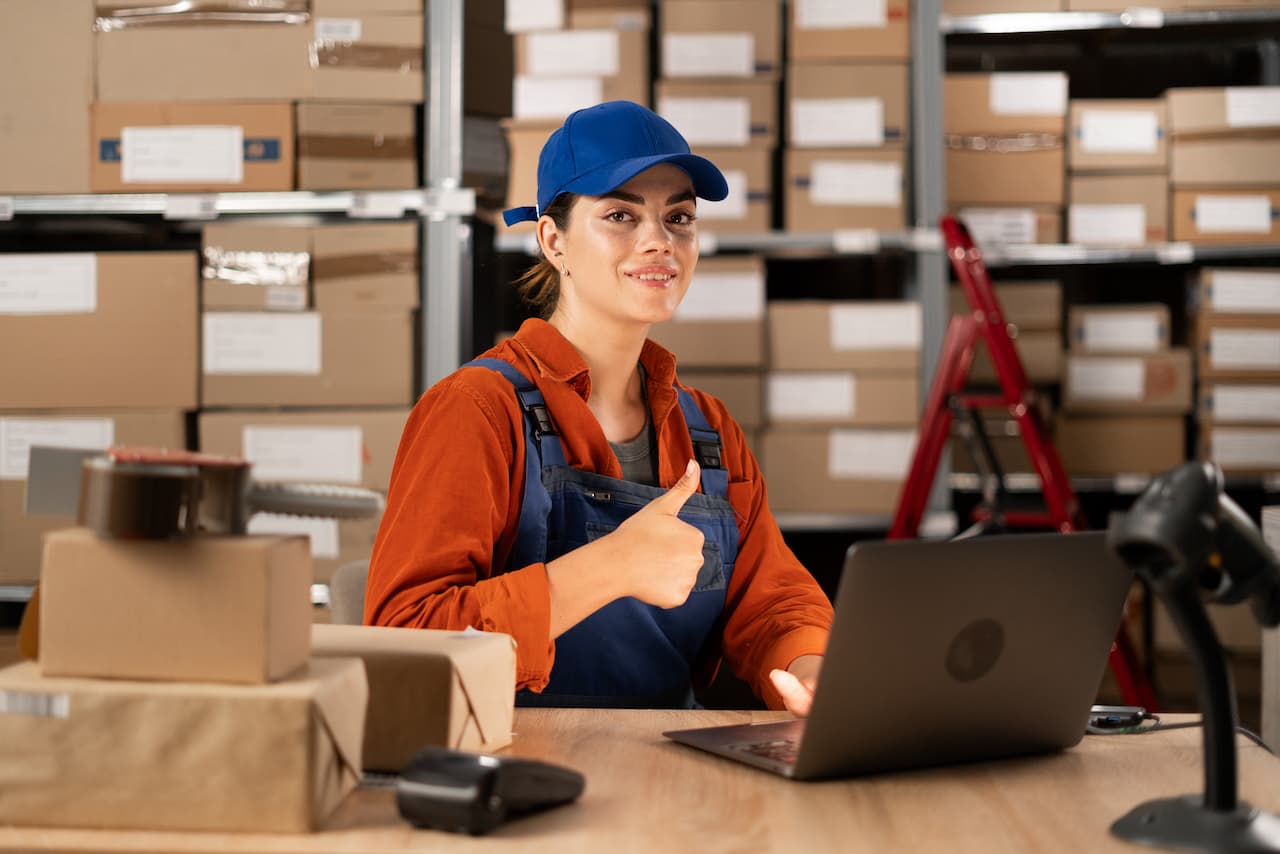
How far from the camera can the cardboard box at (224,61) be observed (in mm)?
2811

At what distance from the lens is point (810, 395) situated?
329 cm

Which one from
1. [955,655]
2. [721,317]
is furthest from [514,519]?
[721,317]

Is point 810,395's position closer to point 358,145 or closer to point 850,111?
point 850,111

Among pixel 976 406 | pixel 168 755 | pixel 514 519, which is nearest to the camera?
pixel 168 755

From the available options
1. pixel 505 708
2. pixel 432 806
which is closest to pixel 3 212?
pixel 505 708

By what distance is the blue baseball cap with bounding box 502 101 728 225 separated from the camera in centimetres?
158

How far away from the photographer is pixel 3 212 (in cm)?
288

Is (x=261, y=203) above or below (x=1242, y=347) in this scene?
above

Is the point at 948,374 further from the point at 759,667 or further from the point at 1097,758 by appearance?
the point at 1097,758

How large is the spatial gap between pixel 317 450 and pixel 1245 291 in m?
2.45

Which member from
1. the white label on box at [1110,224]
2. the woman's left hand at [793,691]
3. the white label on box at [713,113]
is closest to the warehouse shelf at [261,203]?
the white label on box at [713,113]

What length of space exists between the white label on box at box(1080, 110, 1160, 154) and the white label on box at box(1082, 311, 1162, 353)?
1.45 feet

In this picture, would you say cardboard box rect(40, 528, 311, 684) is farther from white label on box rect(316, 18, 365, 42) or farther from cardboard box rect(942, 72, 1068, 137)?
cardboard box rect(942, 72, 1068, 137)

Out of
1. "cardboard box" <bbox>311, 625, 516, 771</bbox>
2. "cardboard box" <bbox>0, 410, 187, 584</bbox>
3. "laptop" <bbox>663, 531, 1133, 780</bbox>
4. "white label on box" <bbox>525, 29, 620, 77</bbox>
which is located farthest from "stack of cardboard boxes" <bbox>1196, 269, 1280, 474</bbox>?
"cardboard box" <bbox>311, 625, 516, 771</bbox>
